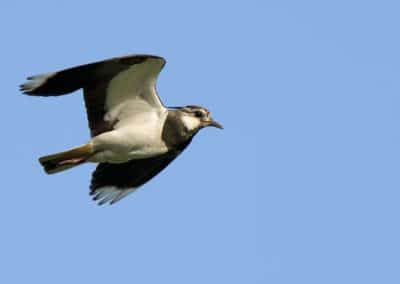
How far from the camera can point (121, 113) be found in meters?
15.6

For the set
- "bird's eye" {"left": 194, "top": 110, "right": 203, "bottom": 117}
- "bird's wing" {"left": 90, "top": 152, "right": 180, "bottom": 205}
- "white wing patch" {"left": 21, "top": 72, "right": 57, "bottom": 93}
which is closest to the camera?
"white wing patch" {"left": 21, "top": 72, "right": 57, "bottom": 93}

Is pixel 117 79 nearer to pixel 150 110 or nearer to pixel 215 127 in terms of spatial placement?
pixel 150 110

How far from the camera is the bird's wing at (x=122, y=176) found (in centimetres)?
1648

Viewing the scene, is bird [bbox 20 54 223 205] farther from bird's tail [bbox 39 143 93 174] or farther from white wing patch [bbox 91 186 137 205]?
white wing patch [bbox 91 186 137 205]

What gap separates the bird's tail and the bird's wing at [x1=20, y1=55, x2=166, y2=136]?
32 cm

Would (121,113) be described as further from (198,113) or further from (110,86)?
(198,113)

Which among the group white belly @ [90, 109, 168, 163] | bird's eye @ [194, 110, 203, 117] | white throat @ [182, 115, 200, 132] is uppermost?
bird's eye @ [194, 110, 203, 117]

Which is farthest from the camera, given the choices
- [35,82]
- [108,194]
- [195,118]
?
[108,194]

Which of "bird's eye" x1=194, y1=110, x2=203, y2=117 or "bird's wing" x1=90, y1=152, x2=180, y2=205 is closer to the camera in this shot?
"bird's eye" x1=194, y1=110, x2=203, y2=117

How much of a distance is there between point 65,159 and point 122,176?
150cm

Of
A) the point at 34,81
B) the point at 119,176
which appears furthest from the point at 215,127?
the point at 34,81

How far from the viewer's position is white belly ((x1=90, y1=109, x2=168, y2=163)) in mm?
15398

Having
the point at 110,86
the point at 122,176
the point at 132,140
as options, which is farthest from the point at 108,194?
the point at 110,86

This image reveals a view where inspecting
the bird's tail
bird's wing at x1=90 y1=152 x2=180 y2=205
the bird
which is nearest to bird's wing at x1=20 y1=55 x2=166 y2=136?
the bird
